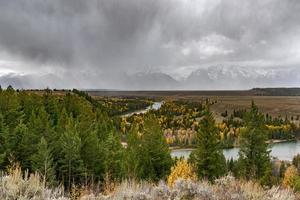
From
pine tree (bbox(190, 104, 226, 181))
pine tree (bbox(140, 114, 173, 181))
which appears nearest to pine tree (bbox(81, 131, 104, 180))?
pine tree (bbox(140, 114, 173, 181))

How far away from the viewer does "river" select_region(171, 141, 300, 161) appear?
12857cm

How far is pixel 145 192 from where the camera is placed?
7977 millimetres

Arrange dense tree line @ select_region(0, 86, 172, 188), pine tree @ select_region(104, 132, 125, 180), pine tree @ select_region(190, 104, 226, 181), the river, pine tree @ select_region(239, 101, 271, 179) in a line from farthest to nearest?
the river
pine tree @ select_region(104, 132, 125, 180)
pine tree @ select_region(239, 101, 271, 179)
pine tree @ select_region(190, 104, 226, 181)
dense tree line @ select_region(0, 86, 172, 188)

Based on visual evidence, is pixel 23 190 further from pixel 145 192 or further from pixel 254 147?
pixel 254 147

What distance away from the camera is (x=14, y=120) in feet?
197

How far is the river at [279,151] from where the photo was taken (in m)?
129

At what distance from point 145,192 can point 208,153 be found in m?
38.5

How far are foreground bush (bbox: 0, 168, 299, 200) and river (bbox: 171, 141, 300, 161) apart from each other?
116708mm

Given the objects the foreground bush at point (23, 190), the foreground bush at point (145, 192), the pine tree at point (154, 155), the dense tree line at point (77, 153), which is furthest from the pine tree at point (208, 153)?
the foreground bush at point (23, 190)

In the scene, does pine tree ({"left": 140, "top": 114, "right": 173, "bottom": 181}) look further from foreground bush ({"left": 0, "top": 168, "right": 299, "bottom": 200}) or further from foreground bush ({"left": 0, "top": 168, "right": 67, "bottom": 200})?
foreground bush ({"left": 0, "top": 168, "right": 67, "bottom": 200})

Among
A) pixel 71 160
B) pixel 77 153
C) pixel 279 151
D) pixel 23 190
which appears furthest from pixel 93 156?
pixel 279 151

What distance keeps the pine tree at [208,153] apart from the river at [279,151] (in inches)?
3059

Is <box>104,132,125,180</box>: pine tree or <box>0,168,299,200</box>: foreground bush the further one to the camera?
<box>104,132,125,180</box>: pine tree

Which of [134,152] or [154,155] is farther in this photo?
[134,152]
